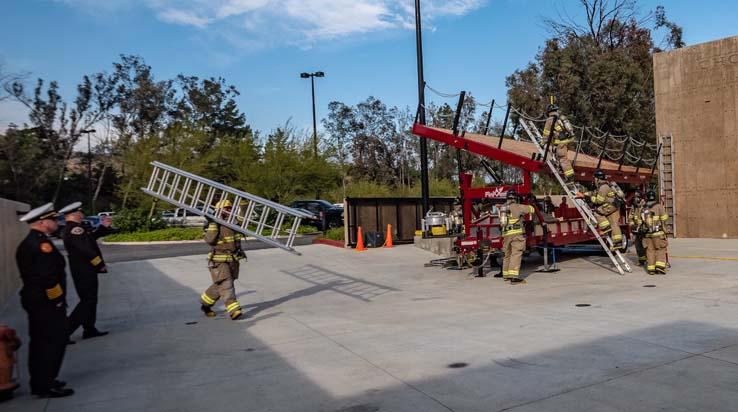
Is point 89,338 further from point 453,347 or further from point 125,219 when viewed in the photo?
point 125,219

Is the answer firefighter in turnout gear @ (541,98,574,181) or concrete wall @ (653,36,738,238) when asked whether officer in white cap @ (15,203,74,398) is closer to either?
firefighter in turnout gear @ (541,98,574,181)

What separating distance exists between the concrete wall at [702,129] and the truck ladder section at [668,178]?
0.44 feet

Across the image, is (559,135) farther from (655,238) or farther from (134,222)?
(134,222)

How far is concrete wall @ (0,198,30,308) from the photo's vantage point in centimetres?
973

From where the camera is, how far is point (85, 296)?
723 centimetres

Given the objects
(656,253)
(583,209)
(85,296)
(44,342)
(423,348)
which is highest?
(583,209)

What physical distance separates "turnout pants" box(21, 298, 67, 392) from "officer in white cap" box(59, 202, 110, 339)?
215 cm

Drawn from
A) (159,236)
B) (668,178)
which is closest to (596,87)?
(668,178)

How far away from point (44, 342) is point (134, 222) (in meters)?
22.3

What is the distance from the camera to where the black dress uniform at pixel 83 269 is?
23.5 feet

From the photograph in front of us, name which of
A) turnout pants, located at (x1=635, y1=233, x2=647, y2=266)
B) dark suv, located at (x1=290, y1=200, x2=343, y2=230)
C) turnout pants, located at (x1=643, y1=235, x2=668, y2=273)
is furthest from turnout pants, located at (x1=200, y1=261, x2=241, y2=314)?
dark suv, located at (x1=290, y1=200, x2=343, y2=230)

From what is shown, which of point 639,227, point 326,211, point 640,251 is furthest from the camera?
point 326,211

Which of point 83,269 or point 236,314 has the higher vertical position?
point 83,269

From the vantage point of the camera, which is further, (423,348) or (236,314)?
(236,314)
